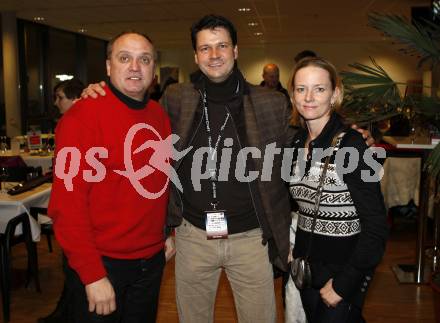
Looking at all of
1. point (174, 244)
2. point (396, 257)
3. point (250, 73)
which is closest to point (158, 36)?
point (250, 73)

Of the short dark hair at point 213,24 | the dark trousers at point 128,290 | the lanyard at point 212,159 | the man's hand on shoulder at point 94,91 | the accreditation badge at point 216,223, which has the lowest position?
the dark trousers at point 128,290

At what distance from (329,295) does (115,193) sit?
3.05ft

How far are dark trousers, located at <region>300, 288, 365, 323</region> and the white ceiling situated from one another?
644cm

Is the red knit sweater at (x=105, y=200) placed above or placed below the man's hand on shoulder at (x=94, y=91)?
below

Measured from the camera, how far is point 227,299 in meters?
3.77

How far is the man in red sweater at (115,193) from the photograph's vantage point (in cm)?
182

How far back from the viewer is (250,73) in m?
17.6

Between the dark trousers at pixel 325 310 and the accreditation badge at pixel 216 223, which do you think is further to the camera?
the accreditation badge at pixel 216 223

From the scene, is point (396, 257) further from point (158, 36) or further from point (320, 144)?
point (158, 36)

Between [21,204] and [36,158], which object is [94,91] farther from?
[36,158]

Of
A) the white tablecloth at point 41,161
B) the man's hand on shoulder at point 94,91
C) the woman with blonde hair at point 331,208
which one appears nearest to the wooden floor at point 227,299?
the white tablecloth at point 41,161

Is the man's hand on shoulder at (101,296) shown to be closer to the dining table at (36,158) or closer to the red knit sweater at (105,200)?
the red knit sweater at (105,200)

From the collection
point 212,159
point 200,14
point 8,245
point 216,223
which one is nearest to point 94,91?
point 212,159

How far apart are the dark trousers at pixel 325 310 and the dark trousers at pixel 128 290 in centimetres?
67
